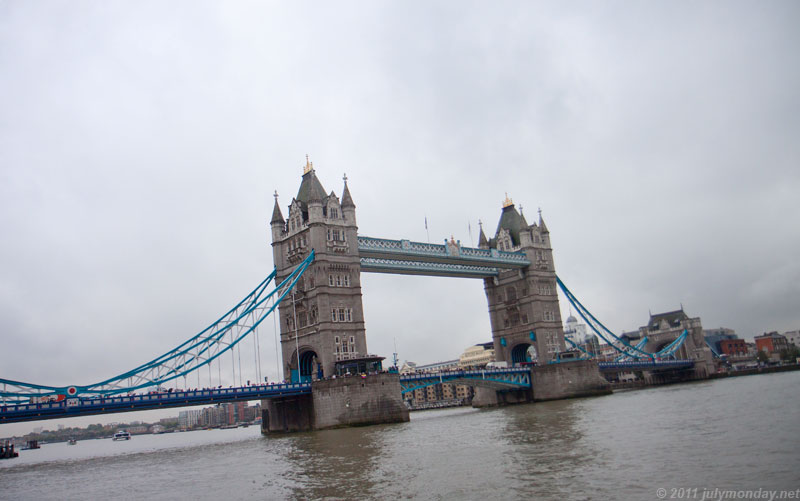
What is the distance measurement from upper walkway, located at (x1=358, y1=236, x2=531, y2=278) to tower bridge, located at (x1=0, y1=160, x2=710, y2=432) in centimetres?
17

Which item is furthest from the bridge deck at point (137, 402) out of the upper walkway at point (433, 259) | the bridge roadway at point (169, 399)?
the upper walkway at point (433, 259)

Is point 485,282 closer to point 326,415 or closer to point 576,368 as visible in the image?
point 576,368

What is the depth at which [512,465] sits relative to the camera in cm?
2445

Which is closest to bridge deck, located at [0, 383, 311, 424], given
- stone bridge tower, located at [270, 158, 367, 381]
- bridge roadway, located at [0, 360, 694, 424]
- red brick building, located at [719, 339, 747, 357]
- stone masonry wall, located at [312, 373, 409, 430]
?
bridge roadway, located at [0, 360, 694, 424]

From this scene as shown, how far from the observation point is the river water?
63.2 feet

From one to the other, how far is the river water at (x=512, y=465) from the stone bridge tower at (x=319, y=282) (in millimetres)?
21869

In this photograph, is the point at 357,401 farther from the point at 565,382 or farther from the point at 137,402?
the point at 565,382

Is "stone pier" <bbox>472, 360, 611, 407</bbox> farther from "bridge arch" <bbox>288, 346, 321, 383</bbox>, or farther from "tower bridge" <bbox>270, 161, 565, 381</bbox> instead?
"bridge arch" <bbox>288, 346, 321, 383</bbox>

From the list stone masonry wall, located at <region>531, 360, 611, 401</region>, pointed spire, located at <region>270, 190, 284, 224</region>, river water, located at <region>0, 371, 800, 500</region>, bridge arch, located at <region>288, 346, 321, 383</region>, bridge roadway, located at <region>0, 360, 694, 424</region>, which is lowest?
river water, located at <region>0, 371, 800, 500</region>

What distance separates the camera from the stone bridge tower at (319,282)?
217 ft

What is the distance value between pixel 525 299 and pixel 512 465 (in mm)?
69227

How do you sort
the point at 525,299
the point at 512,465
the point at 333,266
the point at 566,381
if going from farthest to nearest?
the point at 525,299 < the point at 566,381 < the point at 333,266 < the point at 512,465

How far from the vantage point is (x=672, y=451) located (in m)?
24.1

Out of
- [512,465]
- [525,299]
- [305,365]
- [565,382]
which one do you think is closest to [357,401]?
[305,365]
